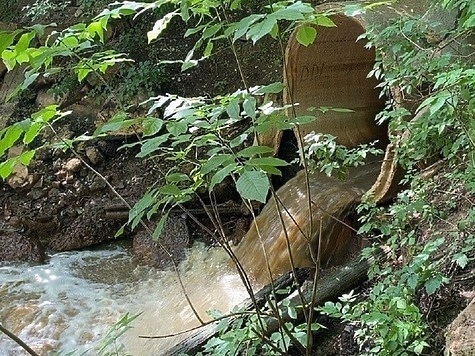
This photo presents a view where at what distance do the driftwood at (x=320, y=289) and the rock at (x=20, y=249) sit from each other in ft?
8.08

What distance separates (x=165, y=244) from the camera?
4797mm

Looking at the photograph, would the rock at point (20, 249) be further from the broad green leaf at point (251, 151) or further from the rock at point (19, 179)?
the broad green leaf at point (251, 151)

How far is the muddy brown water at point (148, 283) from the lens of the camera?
12.0 ft

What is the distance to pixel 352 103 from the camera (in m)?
4.82

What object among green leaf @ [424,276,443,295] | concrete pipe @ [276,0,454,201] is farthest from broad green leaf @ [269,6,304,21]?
concrete pipe @ [276,0,454,201]

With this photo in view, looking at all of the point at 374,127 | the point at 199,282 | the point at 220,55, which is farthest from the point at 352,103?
the point at 199,282

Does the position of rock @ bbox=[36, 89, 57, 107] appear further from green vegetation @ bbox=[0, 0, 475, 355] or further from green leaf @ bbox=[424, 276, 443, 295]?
green leaf @ bbox=[424, 276, 443, 295]

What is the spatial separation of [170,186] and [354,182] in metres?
2.83

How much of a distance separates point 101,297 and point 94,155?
63.4 inches

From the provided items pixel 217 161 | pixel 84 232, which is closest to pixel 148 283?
pixel 84 232

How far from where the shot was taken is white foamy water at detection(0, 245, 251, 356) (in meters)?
3.73

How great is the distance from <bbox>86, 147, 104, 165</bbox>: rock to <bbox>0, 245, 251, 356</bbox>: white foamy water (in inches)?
36.2

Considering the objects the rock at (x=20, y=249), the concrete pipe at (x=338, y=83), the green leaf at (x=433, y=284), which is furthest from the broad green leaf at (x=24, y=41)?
the rock at (x=20, y=249)

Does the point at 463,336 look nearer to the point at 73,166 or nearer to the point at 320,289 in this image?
the point at 320,289
